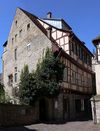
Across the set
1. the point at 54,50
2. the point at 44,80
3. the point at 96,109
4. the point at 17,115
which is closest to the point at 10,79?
the point at 54,50

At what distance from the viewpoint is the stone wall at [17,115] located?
72.1ft

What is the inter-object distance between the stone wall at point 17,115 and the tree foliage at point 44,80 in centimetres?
105

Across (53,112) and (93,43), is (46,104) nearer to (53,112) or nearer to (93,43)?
(53,112)

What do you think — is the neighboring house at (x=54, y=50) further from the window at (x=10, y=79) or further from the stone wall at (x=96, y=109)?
the stone wall at (x=96, y=109)

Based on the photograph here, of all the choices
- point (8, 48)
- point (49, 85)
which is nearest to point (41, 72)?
point (49, 85)

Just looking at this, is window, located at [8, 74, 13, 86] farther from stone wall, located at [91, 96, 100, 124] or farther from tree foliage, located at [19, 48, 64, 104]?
stone wall, located at [91, 96, 100, 124]

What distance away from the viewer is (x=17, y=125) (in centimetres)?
2294

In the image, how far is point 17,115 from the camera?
23453 millimetres

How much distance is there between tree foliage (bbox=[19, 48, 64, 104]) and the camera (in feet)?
82.2

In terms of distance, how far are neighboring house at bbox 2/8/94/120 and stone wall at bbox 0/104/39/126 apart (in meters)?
2.10

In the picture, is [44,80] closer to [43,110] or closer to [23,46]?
[43,110]

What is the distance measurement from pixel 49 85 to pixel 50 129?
5.61 metres

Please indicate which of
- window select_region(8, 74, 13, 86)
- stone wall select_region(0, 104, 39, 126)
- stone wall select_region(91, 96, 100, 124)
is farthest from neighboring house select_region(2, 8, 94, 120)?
stone wall select_region(91, 96, 100, 124)

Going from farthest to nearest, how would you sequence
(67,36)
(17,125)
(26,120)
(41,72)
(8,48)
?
(8,48)
(67,36)
(41,72)
(26,120)
(17,125)
